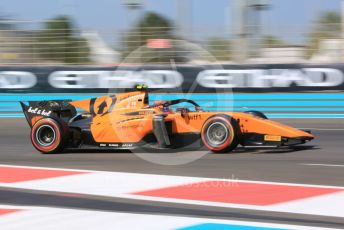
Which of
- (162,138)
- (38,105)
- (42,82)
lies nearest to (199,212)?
(162,138)

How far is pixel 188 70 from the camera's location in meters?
14.6

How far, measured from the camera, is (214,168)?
7.46 meters

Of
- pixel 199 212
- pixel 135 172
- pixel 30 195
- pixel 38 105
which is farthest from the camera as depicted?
pixel 38 105

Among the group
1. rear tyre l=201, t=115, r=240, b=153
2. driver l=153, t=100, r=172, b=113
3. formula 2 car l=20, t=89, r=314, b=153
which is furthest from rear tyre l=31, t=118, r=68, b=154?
rear tyre l=201, t=115, r=240, b=153

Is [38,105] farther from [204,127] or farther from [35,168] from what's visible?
[204,127]

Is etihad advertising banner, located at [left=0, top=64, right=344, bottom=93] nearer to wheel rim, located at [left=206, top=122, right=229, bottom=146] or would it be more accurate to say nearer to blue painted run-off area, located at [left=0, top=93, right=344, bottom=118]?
blue painted run-off area, located at [left=0, top=93, right=344, bottom=118]

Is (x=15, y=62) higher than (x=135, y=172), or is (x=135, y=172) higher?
(x=15, y=62)

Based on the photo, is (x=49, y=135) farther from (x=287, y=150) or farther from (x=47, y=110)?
(x=287, y=150)

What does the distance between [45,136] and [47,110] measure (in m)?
0.38

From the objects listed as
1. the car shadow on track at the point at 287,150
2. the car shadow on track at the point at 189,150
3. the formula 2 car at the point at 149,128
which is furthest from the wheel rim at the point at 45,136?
the car shadow on track at the point at 287,150

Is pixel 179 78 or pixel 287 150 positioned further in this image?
pixel 179 78

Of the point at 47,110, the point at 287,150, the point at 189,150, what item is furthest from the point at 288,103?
the point at 47,110

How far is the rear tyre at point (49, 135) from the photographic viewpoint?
873 centimetres

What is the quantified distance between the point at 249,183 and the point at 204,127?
6.52 feet
